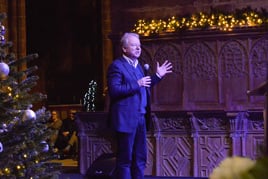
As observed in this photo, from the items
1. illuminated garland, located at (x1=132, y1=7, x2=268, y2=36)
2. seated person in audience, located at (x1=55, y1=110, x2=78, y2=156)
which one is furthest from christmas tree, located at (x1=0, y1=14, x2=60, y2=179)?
seated person in audience, located at (x1=55, y1=110, x2=78, y2=156)

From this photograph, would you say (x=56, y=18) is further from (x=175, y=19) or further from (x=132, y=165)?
(x=132, y=165)

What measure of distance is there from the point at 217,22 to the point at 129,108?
488 cm

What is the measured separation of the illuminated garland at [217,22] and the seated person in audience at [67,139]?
2946 mm

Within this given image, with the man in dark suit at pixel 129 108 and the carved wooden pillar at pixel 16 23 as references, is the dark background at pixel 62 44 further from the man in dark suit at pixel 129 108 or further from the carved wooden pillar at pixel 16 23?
the man in dark suit at pixel 129 108

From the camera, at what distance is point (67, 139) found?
433 inches

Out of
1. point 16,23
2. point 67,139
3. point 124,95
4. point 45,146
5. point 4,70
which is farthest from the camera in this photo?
point 16,23

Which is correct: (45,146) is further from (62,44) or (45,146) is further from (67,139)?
(62,44)

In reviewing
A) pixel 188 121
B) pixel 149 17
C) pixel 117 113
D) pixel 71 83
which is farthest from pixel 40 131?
pixel 71 83

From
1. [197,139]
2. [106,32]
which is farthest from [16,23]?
[197,139]

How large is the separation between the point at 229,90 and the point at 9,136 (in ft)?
19.1

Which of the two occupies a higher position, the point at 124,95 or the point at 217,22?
the point at 217,22

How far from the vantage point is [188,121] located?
7098mm

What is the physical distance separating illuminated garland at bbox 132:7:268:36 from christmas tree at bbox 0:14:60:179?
5.64 meters

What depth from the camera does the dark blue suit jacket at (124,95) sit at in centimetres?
409
